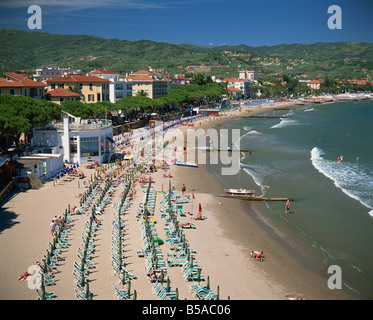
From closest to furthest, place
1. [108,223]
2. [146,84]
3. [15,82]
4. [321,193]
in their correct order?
[108,223] < [321,193] < [15,82] < [146,84]

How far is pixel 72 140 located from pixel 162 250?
20.7 m

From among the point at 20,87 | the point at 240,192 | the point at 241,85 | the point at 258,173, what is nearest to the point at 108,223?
the point at 240,192

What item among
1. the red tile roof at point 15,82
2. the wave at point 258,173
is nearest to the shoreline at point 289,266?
the wave at point 258,173

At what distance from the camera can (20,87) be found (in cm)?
5084

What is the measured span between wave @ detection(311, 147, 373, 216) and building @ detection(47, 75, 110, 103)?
39847mm

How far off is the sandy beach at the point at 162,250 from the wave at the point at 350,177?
8.92 metres

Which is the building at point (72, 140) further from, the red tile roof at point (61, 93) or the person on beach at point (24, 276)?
the red tile roof at point (61, 93)

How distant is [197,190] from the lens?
3247 centimetres

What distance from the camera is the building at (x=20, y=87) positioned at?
49.3 m

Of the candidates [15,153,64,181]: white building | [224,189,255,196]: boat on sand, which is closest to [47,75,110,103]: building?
[15,153,64,181]: white building

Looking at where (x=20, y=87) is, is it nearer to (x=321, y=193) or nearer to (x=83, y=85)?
(x=83, y=85)

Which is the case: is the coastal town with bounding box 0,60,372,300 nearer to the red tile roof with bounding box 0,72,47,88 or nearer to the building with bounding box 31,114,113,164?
the building with bounding box 31,114,113,164

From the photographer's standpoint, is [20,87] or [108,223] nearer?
[108,223]

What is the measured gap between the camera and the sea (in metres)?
20.5
